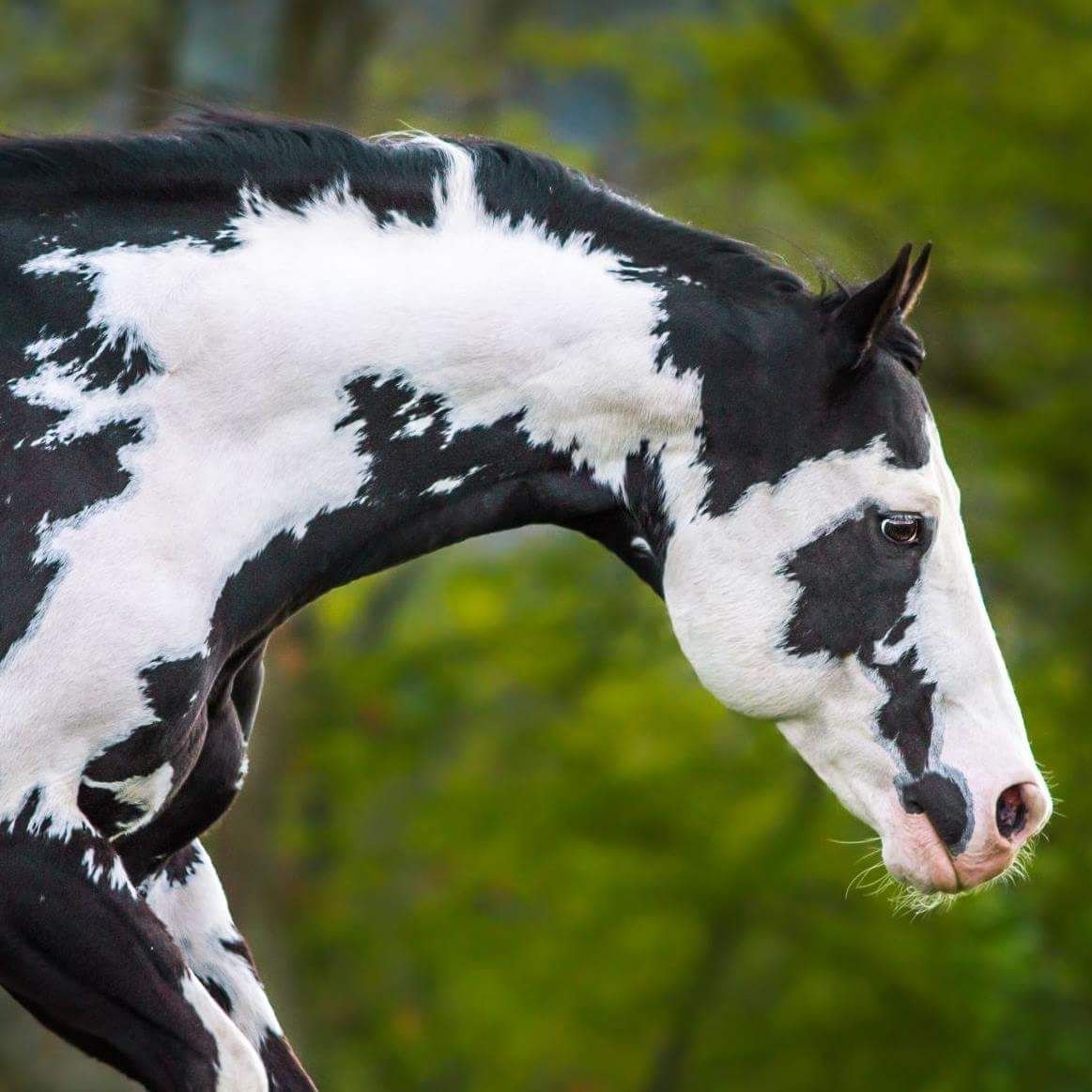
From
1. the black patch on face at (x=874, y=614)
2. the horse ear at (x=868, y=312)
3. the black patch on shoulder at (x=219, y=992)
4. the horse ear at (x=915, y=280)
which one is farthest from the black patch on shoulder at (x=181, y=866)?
the horse ear at (x=915, y=280)

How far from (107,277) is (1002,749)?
1925mm

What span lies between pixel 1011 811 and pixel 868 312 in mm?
1010

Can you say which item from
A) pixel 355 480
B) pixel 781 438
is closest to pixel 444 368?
pixel 355 480

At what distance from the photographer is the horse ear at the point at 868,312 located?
3.71 metres

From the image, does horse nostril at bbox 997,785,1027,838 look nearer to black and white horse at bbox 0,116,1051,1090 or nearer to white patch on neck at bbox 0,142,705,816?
black and white horse at bbox 0,116,1051,1090

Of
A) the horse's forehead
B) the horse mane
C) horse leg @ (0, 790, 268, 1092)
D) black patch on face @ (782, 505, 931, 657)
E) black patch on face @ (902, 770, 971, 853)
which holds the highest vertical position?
the horse mane

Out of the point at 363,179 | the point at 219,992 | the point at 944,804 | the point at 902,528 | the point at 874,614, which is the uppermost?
the point at 363,179

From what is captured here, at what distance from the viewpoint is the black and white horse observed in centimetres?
334

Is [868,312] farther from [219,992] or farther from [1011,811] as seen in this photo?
[219,992]

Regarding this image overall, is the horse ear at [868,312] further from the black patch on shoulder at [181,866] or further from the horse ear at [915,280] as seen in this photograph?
the black patch on shoulder at [181,866]

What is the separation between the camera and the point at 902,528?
150 inches

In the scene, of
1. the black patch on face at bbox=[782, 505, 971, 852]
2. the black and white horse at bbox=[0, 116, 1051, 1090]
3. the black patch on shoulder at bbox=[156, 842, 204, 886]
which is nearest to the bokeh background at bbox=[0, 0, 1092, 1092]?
the black patch on shoulder at bbox=[156, 842, 204, 886]

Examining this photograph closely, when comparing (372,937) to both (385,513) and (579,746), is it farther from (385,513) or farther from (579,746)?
(385,513)

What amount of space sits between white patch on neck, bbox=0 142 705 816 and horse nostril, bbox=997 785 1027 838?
2.76ft
